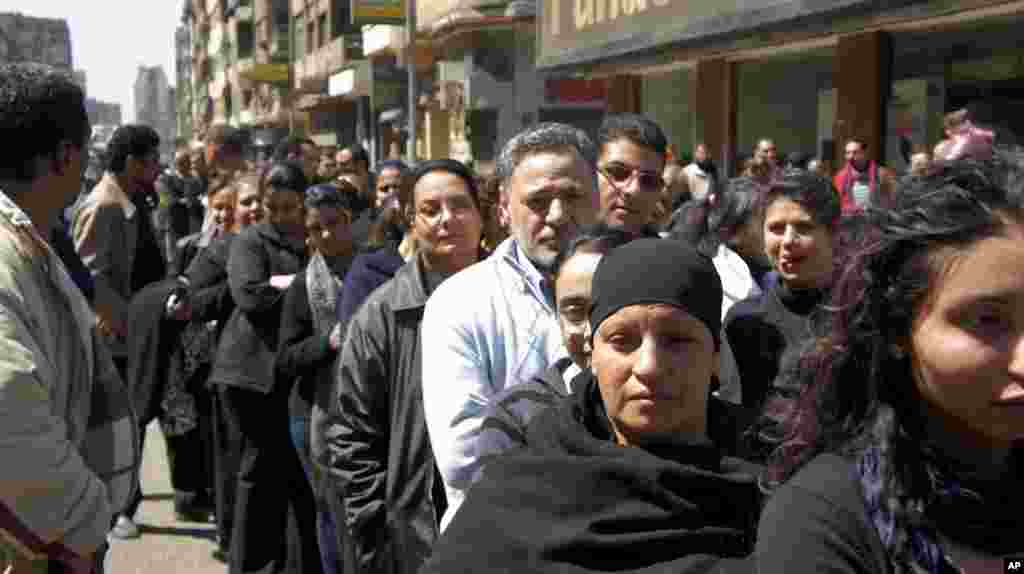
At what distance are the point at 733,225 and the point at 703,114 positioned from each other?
10636 mm

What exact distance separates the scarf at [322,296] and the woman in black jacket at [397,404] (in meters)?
1.21

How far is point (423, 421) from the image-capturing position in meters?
3.40

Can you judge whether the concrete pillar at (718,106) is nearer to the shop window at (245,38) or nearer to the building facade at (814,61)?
the building facade at (814,61)

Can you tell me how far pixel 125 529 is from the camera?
23.0 feet

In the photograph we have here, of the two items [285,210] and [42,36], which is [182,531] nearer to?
[285,210]

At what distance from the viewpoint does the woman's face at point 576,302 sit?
2.69m

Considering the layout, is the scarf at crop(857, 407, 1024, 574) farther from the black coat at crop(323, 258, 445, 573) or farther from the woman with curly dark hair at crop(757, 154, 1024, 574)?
the black coat at crop(323, 258, 445, 573)

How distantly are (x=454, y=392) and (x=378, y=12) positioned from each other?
1245 cm

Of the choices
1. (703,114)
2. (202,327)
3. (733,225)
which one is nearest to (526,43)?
(703,114)

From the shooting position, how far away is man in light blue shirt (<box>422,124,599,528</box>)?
2.83 m

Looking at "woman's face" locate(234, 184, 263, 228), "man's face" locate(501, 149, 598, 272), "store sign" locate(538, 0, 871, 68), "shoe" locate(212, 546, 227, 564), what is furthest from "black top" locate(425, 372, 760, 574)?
"store sign" locate(538, 0, 871, 68)

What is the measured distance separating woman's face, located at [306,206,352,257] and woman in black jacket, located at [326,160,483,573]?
4.77ft

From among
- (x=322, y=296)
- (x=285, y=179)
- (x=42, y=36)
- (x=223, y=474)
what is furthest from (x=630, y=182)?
(x=42, y=36)

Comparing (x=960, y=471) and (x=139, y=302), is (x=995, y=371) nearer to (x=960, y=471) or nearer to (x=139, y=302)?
(x=960, y=471)
